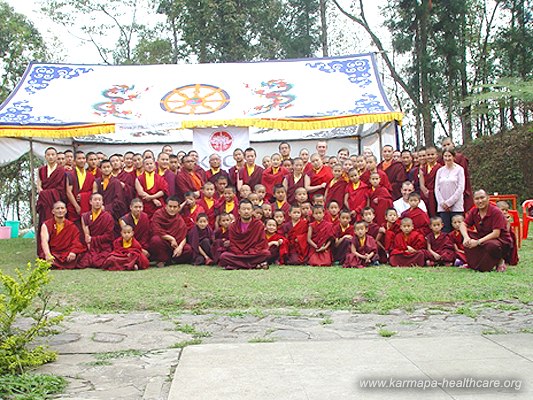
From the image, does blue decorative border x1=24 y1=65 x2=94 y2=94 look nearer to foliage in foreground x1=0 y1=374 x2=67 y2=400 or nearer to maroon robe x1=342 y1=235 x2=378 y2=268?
maroon robe x1=342 y1=235 x2=378 y2=268

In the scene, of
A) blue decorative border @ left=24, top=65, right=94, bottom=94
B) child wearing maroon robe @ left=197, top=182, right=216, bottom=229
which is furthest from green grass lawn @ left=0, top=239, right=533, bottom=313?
blue decorative border @ left=24, top=65, right=94, bottom=94

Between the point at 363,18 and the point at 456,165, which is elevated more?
the point at 363,18

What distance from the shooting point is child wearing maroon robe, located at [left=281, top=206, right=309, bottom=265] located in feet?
23.8

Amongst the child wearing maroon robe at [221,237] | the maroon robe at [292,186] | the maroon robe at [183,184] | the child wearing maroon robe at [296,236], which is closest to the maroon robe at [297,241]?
the child wearing maroon robe at [296,236]

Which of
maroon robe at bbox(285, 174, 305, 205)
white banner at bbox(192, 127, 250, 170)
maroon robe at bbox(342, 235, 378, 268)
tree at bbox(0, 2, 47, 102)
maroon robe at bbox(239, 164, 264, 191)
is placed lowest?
maroon robe at bbox(342, 235, 378, 268)

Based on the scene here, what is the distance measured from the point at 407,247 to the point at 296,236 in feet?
4.46

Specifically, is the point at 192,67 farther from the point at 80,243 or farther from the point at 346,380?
the point at 346,380

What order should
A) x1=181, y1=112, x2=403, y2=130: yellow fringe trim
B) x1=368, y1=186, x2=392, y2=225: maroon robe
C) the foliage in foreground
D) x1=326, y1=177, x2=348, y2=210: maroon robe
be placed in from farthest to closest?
x1=181, y1=112, x2=403, y2=130: yellow fringe trim
x1=326, y1=177, x2=348, y2=210: maroon robe
x1=368, y1=186, x2=392, y2=225: maroon robe
the foliage in foreground

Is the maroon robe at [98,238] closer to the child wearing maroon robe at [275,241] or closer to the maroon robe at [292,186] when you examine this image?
the child wearing maroon robe at [275,241]

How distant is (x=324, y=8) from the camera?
2286 centimetres

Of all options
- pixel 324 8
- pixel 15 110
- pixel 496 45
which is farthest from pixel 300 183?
pixel 324 8

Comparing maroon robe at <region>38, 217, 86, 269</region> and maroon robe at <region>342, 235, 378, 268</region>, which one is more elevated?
maroon robe at <region>38, 217, 86, 269</region>

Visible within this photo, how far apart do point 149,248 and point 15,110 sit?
3418 mm

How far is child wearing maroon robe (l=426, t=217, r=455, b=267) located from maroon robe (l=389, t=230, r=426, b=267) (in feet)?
0.28
